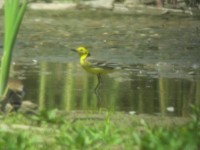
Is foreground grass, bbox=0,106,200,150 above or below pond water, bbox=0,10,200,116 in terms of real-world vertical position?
above

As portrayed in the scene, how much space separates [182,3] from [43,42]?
5.48 m

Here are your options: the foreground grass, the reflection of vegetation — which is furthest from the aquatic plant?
the reflection of vegetation

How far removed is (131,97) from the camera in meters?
9.16

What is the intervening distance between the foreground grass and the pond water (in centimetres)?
162

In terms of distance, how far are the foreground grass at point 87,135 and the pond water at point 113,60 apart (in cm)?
162

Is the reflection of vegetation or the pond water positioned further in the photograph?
the pond water

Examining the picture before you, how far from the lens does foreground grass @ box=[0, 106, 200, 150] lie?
541cm

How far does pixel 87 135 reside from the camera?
5.75m

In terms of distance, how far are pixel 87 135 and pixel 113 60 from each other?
6.52m

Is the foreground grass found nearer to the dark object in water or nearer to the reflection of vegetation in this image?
the dark object in water

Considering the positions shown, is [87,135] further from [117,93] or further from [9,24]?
[117,93]

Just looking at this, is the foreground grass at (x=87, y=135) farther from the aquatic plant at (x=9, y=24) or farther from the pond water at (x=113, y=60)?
the pond water at (x=113, y=60)

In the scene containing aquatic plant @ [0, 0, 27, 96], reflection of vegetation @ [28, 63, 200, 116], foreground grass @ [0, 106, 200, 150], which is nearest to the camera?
foreground grass @ [0, 106, 200, 150]

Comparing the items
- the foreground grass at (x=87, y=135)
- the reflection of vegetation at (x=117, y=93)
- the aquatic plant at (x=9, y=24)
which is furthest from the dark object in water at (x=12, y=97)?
the foreground grass at (x=87, y=135)
